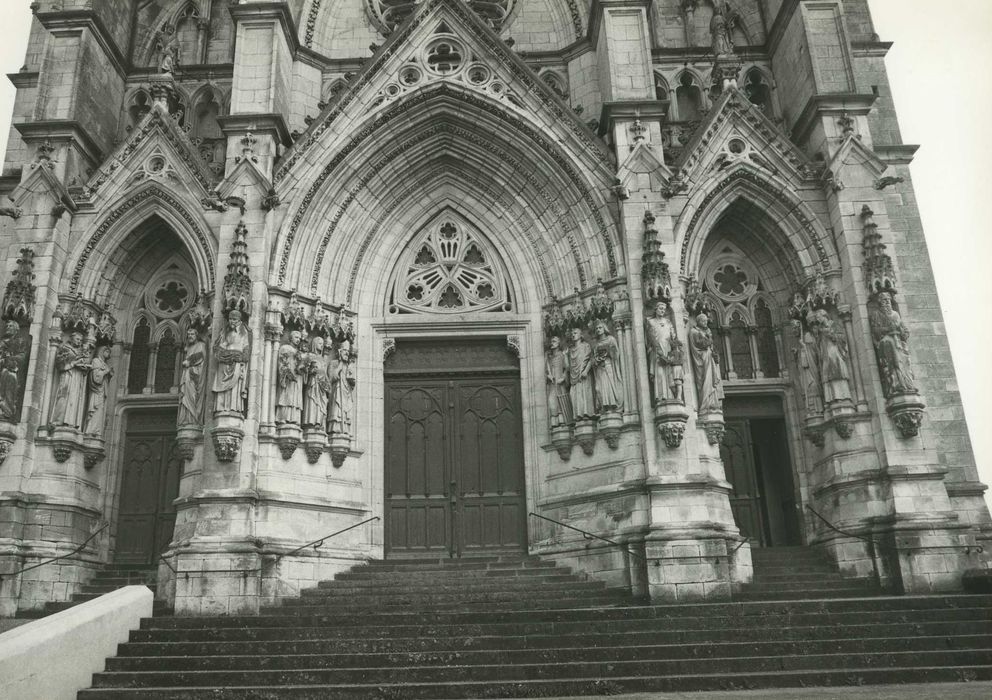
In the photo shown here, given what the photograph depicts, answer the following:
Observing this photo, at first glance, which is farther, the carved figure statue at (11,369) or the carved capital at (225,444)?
the carved figure statue at (11,369)

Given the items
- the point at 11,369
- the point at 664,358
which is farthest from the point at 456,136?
Answer: the point at 11,369

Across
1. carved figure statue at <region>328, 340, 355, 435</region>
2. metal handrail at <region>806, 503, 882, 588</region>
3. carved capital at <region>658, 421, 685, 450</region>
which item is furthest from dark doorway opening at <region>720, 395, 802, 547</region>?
carved figure statue at <region>328, 340, 355, 435</region>

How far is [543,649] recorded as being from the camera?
9.48 meters

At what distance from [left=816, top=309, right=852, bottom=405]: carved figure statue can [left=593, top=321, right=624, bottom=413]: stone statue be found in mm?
3377

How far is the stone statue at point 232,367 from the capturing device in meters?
12.8

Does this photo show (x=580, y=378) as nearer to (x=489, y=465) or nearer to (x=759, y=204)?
(x=489, y=465)

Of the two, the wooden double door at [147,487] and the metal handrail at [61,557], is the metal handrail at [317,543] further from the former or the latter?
the metal handrail at [61,557]

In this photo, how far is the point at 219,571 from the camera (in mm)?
12023

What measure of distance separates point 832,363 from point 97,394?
40.2 feet

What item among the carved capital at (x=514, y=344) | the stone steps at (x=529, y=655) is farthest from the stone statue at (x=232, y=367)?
the carved capital at (x=514, y=344)

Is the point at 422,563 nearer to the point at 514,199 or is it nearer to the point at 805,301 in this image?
the point at 514,199

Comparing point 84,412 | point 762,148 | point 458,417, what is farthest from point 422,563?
point 762,148

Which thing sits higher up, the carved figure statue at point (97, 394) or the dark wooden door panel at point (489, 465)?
the carved figure statue at point (97, 394)

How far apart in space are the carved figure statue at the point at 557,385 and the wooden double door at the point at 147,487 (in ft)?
20.8
